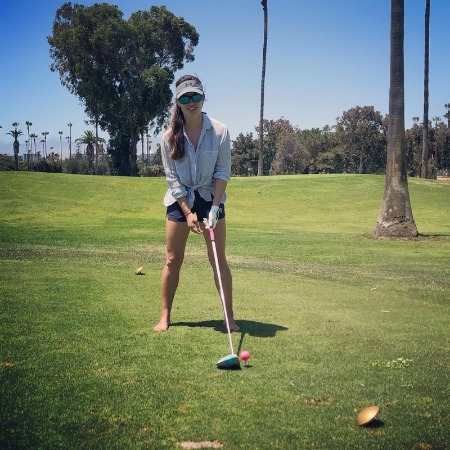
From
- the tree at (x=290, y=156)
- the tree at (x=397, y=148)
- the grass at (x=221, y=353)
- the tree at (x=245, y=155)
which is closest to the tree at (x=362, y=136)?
the tree at (x=290, y=156)

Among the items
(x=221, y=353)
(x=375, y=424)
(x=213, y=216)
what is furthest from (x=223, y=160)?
(x=375, y=424)

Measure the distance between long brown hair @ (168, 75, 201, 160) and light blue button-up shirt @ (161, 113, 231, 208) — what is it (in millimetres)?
60

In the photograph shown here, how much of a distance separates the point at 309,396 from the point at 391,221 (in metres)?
16.3

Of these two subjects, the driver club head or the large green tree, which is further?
the large green tree

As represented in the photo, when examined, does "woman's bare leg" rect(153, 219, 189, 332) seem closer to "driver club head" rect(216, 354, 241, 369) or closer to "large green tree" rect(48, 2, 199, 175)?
"driver club head" rect(216, 354, 241, 369)

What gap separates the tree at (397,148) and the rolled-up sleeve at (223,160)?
14.3m

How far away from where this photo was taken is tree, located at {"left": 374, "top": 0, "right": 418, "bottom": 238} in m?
19.7

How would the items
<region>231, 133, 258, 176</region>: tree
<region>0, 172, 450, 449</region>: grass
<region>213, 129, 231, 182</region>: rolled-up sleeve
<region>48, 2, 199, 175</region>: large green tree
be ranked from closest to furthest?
<region>0, 172, 450, 449</region>: grass → <region>213, 129, 231, 182</region>: rolled-up sleeve → <region>48, 2, 199, 175</region>: large green tree → <region>231, 133, 258, 176</region>: tree

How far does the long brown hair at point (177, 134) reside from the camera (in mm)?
6387

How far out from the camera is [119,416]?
390 cm

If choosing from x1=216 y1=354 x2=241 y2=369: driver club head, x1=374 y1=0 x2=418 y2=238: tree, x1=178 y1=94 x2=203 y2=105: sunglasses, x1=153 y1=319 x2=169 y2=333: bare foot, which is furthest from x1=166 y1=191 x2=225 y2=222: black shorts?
x1=374 y1=0 x2=418 y2=238: tree

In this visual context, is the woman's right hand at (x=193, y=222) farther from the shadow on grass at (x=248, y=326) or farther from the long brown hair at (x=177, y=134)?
the shadow on grass at (x=248, y=326)

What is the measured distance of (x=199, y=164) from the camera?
21.3 feet

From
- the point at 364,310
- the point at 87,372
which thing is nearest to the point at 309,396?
the point at 87,372
